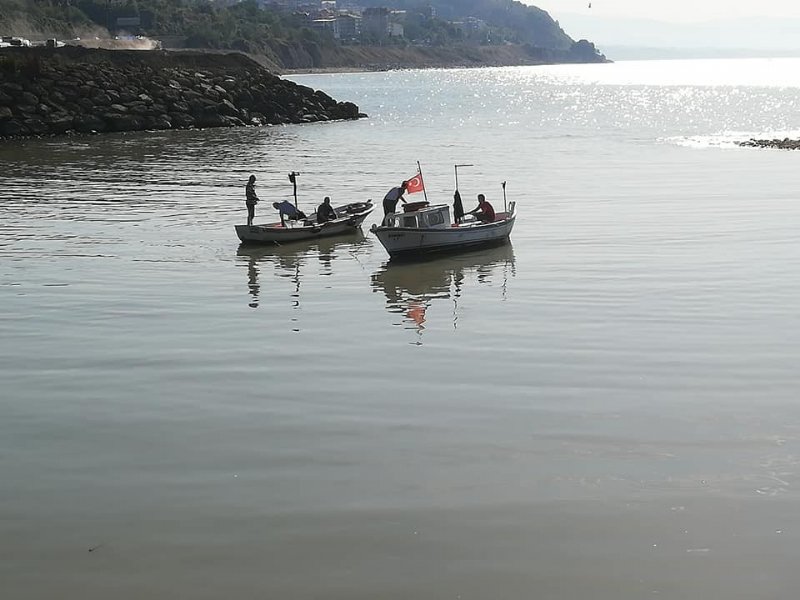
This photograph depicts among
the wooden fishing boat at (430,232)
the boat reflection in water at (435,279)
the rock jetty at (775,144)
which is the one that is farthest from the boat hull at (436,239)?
the rock jetty at (775,144)

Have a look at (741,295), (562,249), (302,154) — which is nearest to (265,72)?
(302,154)

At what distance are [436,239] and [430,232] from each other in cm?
34

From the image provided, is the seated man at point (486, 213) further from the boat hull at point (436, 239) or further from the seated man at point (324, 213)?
the seated man at point (324, 213)

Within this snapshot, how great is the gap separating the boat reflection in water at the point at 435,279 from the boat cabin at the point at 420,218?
36.0 inches

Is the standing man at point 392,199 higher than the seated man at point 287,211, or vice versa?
the standing man at point 392,199

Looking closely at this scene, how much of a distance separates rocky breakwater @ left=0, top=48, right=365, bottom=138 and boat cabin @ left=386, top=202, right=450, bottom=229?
144 ft

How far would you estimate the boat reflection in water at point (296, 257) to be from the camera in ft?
82.3

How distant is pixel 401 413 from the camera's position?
46.5ft

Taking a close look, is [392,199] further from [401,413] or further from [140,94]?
[140,94]

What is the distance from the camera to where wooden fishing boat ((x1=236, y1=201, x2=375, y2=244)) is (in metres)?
29.3

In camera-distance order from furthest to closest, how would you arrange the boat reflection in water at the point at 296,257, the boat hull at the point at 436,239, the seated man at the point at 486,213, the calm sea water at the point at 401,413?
the seated man at the point at 486,213, the boat hull at the point at 436,239, the boat reflection in water at the point at 296,257, the calm sea water at the point at 401,413

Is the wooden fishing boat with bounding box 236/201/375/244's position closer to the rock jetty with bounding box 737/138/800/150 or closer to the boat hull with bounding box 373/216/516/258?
the boat hull with bounding box 373/216/516/258

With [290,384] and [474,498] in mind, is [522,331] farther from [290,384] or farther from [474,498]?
[474,498]

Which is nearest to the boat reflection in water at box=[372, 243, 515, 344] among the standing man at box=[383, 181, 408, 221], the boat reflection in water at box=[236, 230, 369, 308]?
the boat reflection in water at box=[236, 230, 369, 308]
